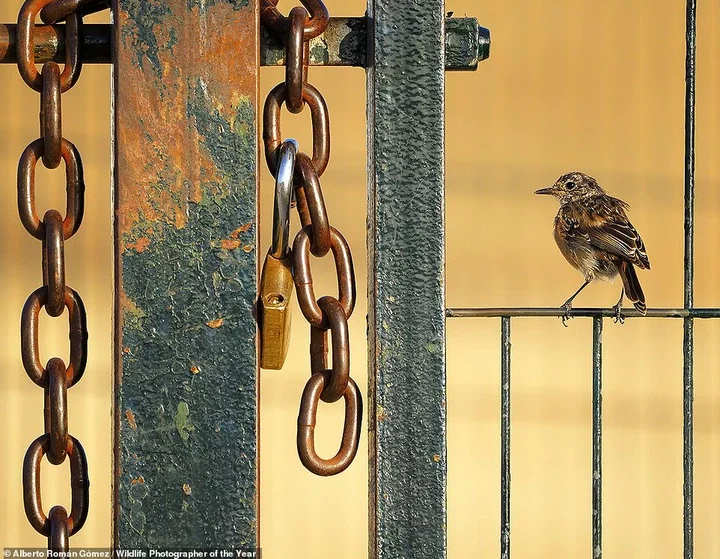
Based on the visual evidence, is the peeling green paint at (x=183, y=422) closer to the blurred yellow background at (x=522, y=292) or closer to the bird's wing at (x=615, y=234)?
the bird's wing at (x=615, y=234)

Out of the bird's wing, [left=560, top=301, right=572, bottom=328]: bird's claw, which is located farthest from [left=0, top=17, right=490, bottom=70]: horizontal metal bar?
the bird's wing

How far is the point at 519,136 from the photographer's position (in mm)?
4180

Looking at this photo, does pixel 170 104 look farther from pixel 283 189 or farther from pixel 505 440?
pixel 505 440

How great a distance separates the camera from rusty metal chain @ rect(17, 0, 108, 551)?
73 cm

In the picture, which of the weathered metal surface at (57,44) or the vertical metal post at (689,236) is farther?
the vertical metal post at (689,236)

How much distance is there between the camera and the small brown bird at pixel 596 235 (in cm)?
309

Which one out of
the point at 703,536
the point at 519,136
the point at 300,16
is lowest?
the point at 703,536

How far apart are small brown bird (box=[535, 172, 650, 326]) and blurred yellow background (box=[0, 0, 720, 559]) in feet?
2.39

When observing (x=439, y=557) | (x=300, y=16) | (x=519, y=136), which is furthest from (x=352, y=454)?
(x=519, y=136)

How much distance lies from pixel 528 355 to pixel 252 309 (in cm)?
370

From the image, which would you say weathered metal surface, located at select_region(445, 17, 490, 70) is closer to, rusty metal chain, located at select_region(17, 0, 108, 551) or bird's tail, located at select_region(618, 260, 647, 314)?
rusty metal chain, located at select_region(17, 0, 108, 551)

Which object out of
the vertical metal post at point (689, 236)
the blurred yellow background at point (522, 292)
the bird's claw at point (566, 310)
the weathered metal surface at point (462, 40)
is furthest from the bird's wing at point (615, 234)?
the weathered metal surface at point (462, 40)

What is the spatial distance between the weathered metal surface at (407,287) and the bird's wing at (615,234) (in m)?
2.41

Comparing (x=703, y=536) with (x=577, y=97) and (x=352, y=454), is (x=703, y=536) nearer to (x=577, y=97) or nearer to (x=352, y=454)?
(x=577, y=97)
